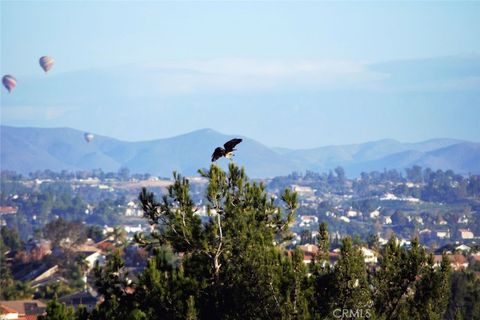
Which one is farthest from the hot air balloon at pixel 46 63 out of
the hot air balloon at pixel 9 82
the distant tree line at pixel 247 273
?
the distant tree line at pixel 247 273

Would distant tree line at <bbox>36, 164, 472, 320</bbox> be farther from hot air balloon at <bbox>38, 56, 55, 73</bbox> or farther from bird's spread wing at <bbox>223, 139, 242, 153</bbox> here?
hot air balloon at <bbox>38, 56, 55, 73</bbox>

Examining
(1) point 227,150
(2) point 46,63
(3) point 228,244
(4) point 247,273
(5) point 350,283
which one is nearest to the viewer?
(1) point 227,150

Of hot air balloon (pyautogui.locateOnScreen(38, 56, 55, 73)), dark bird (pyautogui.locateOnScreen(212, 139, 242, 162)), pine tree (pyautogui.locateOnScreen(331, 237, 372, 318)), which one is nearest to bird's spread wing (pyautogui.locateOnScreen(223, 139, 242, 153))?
dark bird (pyautogui.locateOnScreen(212, 139, 242, 162))

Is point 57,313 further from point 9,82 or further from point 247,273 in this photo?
point 9,82

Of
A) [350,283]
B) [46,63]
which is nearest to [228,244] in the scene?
[350,283]

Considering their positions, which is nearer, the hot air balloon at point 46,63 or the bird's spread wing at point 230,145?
the bird's spread wing at point 230,145

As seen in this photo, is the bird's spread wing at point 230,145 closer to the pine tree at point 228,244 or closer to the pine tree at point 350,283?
the pine tree at point 228,244

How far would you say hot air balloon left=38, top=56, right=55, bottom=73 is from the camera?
10838cm

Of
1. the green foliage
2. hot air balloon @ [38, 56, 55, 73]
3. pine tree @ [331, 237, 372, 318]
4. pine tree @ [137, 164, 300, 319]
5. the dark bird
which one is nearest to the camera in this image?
the dark bird

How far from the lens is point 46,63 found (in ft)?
357

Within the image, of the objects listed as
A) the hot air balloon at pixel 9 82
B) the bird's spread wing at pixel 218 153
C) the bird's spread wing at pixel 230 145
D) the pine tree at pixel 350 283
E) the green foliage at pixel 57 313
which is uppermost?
the hot air balloon at pixel 9 82

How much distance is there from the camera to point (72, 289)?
61625 millimetres

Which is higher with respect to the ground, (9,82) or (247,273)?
(9,82)

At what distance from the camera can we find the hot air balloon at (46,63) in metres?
108
